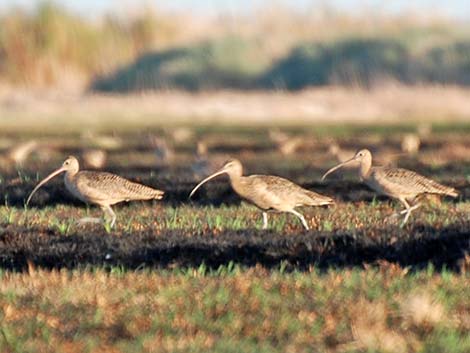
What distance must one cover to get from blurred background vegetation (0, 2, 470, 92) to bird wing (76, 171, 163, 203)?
3465cm

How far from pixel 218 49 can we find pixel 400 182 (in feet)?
135

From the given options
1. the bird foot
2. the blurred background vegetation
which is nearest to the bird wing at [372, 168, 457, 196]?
the bird foot

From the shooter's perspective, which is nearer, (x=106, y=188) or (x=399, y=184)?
(x=106, y=188)

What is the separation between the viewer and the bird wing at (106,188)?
14320 mm

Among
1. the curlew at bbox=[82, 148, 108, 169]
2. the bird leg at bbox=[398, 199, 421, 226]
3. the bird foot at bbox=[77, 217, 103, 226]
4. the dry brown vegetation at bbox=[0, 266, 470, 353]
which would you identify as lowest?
the curlew at bbox=[82, 148, 108, 169]

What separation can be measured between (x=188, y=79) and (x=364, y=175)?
38844 mm

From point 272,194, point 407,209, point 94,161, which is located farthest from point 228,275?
point 94,161

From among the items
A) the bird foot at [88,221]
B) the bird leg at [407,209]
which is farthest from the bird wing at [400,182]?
the bird foot at [88,221]

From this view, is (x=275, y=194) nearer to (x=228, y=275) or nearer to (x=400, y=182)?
(x=400, y=182)


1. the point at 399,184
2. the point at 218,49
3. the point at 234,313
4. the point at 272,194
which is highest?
the point at 234,313

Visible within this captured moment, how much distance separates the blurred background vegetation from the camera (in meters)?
50.7

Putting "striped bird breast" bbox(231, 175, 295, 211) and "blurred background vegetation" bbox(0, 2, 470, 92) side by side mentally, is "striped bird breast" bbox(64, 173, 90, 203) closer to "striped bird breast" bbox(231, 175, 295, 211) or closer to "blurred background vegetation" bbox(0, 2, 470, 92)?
"striped bird breast" bbox(231, 175, 295, 211)

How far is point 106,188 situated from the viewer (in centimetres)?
1434

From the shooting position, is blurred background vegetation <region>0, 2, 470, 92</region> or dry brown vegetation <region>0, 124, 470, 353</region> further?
blurred background vegetation <region>0, 2, 470, 92</region>
